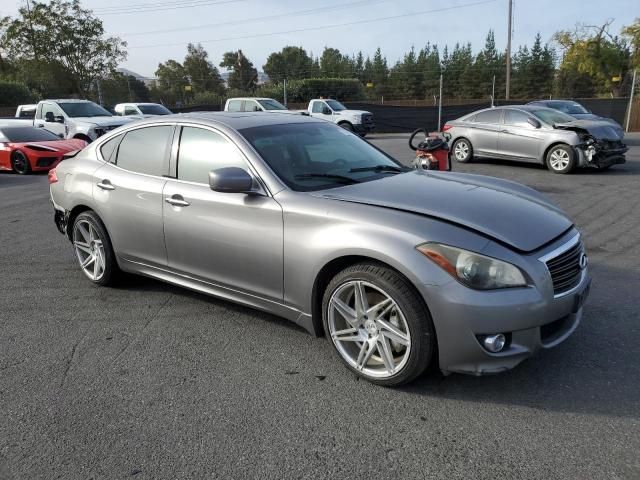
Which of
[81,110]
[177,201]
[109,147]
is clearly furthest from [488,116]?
[81,110]

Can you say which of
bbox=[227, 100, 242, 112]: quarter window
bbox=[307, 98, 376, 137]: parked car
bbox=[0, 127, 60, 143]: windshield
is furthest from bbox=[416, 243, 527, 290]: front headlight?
bbox=[307, 98, 376, 137]: parked car

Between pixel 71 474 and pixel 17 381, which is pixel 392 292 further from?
pixel 17 381

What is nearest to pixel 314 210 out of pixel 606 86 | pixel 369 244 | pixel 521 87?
pixel 369 244

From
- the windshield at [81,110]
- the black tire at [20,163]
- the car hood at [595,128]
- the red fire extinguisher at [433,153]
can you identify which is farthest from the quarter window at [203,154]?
the windshield at [81,110]

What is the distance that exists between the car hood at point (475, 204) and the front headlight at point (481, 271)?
176 millimetres

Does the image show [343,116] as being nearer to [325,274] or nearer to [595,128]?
[595,128]

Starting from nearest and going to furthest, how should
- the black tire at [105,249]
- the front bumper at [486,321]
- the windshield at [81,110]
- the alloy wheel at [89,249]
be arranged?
the front bumper at [486,321], the black tire at [105,249], the alloy wheel at [89,249], the windshield at [81,110]

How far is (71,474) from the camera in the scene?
248cm

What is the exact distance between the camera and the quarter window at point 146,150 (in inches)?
169

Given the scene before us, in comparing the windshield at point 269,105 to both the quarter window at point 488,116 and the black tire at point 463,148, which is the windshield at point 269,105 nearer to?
the black tire at point 463,148

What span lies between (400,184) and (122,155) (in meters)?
2.52

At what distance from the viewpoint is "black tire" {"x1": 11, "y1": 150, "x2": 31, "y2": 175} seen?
13.6 meters

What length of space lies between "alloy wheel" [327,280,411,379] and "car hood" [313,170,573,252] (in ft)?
1.85

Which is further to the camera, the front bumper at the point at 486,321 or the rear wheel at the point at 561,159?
the rear wheel at the point at 561,159
